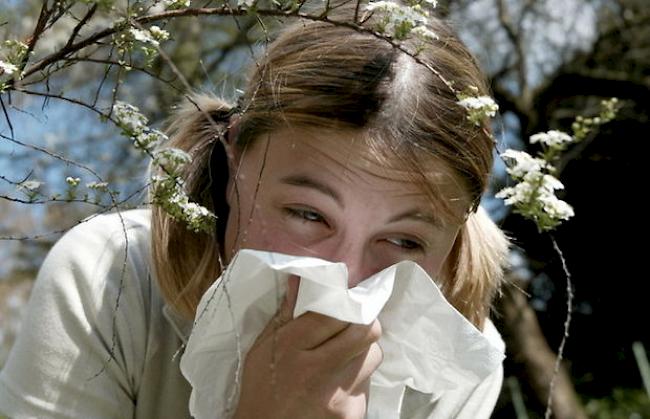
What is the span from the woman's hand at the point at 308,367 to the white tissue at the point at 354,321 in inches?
0.9

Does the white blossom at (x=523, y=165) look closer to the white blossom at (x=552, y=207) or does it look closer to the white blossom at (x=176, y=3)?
the white blossom at (x=552, y=207)

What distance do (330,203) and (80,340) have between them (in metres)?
0.49

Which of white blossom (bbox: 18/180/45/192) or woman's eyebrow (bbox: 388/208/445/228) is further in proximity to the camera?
woman's eyebrow (bbox: 388/208/445/228)

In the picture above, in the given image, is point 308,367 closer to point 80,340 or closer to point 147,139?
point 80,340

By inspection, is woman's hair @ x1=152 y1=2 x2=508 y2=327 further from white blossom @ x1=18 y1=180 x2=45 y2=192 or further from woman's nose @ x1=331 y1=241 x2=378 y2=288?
white blossom @ x1=18 y1=180 x2=45 y2=192

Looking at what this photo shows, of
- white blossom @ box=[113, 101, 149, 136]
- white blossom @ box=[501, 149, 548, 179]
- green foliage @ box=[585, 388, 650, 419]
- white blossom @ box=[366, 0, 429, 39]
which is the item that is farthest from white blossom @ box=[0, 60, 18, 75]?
green foliage @ box=[585, 388, 650, 419]

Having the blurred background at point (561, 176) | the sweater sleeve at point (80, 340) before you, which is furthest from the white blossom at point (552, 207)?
the blurred background at point (561, 176)

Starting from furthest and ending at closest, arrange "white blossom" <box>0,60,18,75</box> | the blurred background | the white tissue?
1. the blurred background
2. the white tissue
3. "white blossom" <box>0,60,18,75</box>

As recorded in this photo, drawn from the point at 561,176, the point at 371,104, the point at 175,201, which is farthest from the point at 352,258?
the point at 561,176

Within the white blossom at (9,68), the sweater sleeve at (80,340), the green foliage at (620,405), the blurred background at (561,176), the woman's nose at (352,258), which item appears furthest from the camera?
the green foliage at (620,405)

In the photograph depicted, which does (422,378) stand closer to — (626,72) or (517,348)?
(517,348)

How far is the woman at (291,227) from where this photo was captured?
147 cm

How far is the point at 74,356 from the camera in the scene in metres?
1.63

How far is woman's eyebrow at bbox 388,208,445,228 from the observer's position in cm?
150
